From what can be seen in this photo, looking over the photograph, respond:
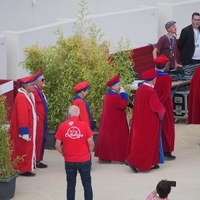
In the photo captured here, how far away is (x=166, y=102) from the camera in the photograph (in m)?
16.1

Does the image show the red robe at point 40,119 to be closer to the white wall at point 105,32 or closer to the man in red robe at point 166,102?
the man in red robe at point 166,102

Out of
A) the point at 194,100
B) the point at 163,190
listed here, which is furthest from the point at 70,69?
the point at 163,190

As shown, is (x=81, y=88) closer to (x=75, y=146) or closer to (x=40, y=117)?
(x=40, y=117)

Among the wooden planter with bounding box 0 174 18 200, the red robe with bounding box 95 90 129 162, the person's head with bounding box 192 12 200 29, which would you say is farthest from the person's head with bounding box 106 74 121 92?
the person's head with bounding box 192 12 200 29

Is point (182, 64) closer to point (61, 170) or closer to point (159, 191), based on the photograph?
point (61, 170)

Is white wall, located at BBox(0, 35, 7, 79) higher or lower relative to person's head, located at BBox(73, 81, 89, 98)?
higher

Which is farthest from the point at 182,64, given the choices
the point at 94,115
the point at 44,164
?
the point at 44,164

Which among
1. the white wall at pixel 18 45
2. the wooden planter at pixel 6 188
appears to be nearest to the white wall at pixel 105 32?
the white wall at pixel 18 45

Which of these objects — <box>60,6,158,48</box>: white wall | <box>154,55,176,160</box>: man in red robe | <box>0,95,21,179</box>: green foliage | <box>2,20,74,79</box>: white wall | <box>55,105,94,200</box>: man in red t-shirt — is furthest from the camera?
<box>60,6,158,48</box>: white wall

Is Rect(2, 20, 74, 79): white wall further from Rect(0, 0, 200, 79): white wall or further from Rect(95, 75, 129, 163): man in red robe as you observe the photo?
Rect(95, 75, 129, 163): man in red robe

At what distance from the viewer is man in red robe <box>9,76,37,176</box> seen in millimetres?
14992

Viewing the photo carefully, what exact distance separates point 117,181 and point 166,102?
1.77 meters

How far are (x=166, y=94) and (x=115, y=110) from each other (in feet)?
2.74

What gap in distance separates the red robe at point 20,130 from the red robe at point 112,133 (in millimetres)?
1226
